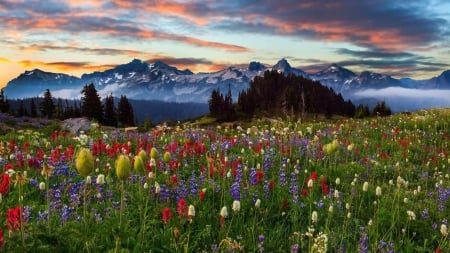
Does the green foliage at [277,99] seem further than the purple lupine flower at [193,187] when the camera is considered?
Yes

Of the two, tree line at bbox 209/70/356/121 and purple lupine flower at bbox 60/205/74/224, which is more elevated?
tree line at bbox 209/70/356/121

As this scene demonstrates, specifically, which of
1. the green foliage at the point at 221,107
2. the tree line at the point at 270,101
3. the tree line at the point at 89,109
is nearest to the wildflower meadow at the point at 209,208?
the tree line at the point at 89,109

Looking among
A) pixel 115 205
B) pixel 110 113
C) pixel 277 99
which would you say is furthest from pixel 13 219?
pixel 277 99

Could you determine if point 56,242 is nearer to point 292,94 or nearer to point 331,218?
point 331,218

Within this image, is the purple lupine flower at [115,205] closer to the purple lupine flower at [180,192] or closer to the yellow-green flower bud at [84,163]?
the purple lupine flower at [180,192]

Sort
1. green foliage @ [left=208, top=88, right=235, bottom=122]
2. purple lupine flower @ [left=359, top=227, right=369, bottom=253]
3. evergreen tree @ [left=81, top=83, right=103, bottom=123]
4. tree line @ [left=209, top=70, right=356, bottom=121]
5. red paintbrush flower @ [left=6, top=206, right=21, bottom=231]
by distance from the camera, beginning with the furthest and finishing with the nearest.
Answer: tree line @ [left=209, top=70, right=356, bottom=121] < green foliage @ [left=208, top=88, right=235, bottom=122] < evergreen tree @ [left=81, top=83, right=103, bottom=123] < purple lupine flower @ [left=359, top=227, right=369, bottom=253] < red paintbrush flower @ [left=6, top=206, right=21, bottom=231]

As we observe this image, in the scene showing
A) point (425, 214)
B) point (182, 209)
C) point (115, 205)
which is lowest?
point (425, 214)

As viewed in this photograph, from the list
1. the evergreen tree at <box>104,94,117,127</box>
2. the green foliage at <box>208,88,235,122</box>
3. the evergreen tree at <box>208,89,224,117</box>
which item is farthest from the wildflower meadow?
the green foliage at <box>208,88,235,122</box>

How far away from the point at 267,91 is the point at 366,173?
17580cm

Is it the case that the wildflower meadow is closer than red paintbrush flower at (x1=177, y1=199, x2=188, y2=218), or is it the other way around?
the wildflower meadow

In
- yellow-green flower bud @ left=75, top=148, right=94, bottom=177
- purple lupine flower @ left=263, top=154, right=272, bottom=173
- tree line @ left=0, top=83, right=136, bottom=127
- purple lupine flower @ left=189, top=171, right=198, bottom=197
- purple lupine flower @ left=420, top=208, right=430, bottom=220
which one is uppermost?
tree line @ left=0, top=83, right=136, bottom=127

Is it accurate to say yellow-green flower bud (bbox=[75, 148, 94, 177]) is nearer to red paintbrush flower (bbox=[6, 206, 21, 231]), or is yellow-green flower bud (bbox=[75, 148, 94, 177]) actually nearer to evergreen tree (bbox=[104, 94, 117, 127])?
red paintbrush flower (bbox=[6, 206, 21, 231])

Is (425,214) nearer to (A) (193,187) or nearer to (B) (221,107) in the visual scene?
(A) (193,187)

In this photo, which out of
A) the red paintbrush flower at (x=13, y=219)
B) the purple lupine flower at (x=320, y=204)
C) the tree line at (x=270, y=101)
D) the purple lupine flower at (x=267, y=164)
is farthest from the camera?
the tree line at (x=270, y=101)
